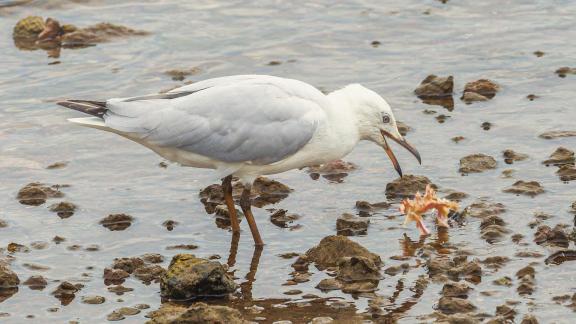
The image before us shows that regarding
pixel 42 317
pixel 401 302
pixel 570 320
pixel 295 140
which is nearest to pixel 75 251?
pixel 42 317

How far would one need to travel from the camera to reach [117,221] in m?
9.94

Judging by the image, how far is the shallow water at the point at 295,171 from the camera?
888 cm

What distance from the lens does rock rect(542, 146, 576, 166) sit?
10711mm

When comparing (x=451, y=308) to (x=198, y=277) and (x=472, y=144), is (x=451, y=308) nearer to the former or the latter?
(x=198, y=277)

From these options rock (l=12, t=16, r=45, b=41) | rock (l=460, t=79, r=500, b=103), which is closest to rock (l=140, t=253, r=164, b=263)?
rock (l=460, t=79, r=500, b=103)

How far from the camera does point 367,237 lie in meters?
9.53

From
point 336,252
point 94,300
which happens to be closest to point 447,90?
point 336,252

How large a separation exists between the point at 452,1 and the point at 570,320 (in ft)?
30.3

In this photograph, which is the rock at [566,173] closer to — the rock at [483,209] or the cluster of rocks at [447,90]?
the rock at [483,209]

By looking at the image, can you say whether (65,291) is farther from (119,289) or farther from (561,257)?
(561,257)

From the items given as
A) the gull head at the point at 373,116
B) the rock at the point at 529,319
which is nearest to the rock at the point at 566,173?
the gull head at the point at 373,116

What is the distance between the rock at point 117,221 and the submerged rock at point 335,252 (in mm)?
1640

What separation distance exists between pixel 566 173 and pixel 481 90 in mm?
2619

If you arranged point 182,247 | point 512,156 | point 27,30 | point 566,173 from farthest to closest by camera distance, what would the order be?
point 27,30 < point 512,156 < point 566,173 < point 182,247
